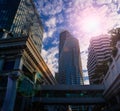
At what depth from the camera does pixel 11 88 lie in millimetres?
22453

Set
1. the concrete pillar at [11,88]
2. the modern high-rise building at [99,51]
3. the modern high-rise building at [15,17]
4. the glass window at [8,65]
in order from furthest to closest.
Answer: the modern high-rise building at [99,51], the modern high-rise building at [15,17], the glass window at [8,65], the concrete pillar at [11,88]

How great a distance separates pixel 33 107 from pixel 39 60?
A: 10423mm

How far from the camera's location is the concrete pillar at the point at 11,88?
21.2 meters

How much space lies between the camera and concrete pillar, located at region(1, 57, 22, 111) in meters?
21.2

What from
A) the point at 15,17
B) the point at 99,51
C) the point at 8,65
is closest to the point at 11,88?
the point at 8,65

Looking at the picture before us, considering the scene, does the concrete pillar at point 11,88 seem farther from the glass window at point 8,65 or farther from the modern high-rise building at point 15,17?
the modern high-rise building at point 15,17

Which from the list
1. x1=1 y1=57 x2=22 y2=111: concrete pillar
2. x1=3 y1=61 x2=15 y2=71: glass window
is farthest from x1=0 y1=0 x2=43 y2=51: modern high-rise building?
x1=1 y1=57 x2=22 y2=111: concrete pillar

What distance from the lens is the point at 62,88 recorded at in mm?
33344

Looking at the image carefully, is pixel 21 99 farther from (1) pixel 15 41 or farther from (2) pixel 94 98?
(2) pixel 94 98

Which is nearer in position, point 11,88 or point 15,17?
point 11,88

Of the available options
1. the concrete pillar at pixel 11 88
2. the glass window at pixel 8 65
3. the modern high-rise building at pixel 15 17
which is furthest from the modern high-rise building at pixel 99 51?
the concrete pillar at pixel 11 88

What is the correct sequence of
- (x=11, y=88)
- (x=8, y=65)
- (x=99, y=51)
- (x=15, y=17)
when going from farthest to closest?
(x=99, y=51) → (x=15, y=17) → (x=8, y=65) → (x=11, y=88)

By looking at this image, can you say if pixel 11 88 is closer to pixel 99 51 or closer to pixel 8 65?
pixel 8 65

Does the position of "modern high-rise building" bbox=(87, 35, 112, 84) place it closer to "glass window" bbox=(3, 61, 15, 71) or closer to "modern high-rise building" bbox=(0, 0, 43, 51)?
"modern high-rise building" bbox=(0, 0, 43, 51)
